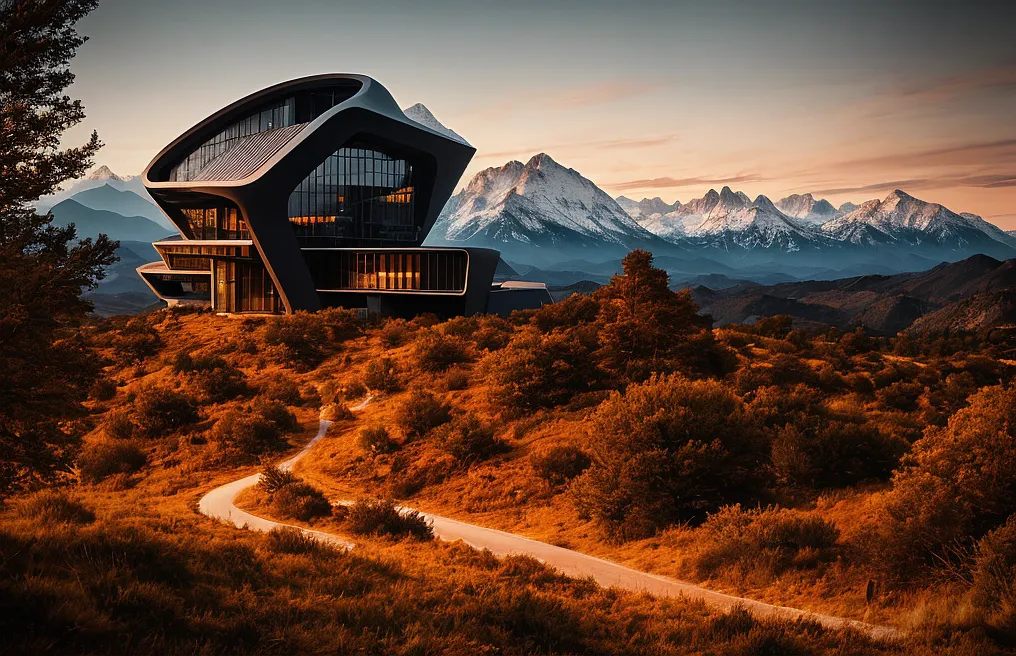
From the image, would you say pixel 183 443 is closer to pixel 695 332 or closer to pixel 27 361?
pixel 27 361

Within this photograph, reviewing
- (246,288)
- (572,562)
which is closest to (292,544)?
(572,562)

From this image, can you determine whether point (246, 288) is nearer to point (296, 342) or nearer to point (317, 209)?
point (317, 209)

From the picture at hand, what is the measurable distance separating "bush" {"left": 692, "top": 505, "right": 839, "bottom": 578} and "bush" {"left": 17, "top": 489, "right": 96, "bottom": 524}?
11165mm

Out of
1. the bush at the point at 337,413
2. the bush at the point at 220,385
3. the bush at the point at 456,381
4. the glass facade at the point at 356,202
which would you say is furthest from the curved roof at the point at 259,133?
→ the bush at the point at 456,381

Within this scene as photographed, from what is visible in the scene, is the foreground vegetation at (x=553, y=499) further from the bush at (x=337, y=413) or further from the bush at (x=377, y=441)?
the bush at (x=337, y=413)

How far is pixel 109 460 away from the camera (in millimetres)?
21656

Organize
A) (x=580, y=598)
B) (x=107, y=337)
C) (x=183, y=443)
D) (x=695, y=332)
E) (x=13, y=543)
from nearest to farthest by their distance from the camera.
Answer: (x=13, y=543)
(x=580, y=598)
(x=183, y=443)
(x=695, y=332)
(x=107, y=337)

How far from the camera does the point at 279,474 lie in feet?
58.4

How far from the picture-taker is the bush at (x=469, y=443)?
19.6m

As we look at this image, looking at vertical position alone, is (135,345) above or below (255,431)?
above

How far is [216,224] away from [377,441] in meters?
42.9

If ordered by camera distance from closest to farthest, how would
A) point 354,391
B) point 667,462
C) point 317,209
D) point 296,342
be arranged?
point 667,462
point 354,391
point 296,342
point 317,209

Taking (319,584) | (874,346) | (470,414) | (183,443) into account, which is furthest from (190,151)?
(319,584)

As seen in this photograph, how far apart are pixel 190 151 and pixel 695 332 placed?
184ft
